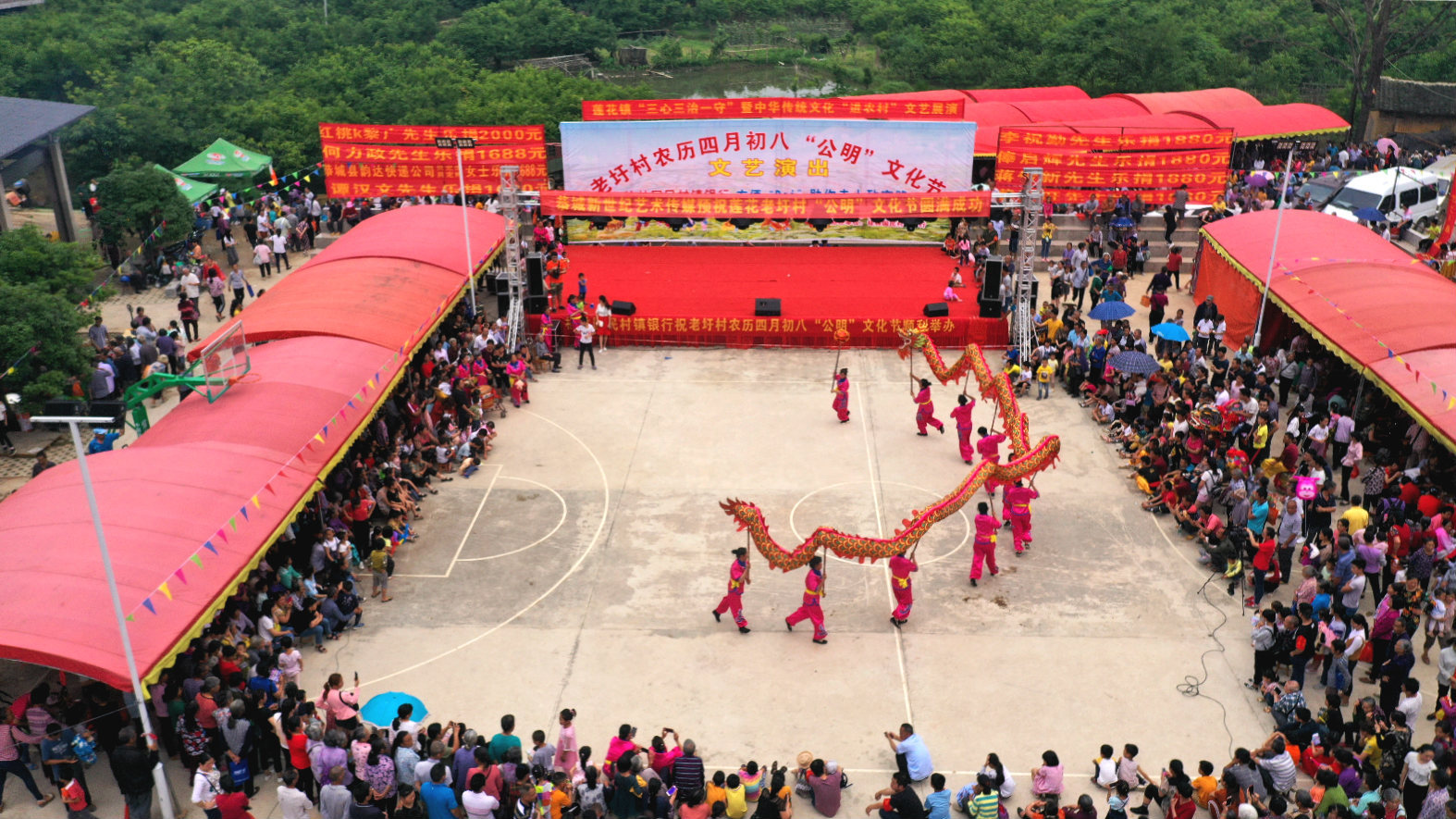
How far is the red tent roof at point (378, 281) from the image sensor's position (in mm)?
22938

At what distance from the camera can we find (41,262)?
25656 millimetres

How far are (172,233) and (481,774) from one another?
986 inches

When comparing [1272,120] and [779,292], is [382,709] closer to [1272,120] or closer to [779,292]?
[779,292]

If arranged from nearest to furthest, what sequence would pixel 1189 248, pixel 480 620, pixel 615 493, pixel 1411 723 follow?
1. pixel 1411 723
2. pixel 480 620
3. pixel 615 493
4. pixel 1189 248

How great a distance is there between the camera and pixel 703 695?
16344 millimetres

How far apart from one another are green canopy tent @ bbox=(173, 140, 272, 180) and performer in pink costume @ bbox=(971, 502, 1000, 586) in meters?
28.5

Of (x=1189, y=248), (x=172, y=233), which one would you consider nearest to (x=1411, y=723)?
(x=1189, y=248)

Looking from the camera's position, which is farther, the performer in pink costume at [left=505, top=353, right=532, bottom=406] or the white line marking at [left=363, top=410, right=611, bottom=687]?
the performer in pink costume at [left=505, top=353, right=532, bottom=406]

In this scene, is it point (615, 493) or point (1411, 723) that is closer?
point (1411, 723)

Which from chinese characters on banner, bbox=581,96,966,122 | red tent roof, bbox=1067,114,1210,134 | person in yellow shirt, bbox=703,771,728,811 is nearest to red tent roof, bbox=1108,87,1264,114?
red tent roof, bbox=1067,114,1210,134

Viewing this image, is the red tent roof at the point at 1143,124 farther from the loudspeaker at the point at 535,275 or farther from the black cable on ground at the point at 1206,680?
the black cable on ground at the point at 1206,680

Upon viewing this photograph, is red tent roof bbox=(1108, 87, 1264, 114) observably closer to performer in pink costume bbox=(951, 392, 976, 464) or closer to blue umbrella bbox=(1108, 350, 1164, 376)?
blue umbrella bbox=(1108, 350, 1164, 376)

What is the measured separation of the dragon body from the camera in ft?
55.6

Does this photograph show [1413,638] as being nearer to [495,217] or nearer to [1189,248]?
[1189,248]
